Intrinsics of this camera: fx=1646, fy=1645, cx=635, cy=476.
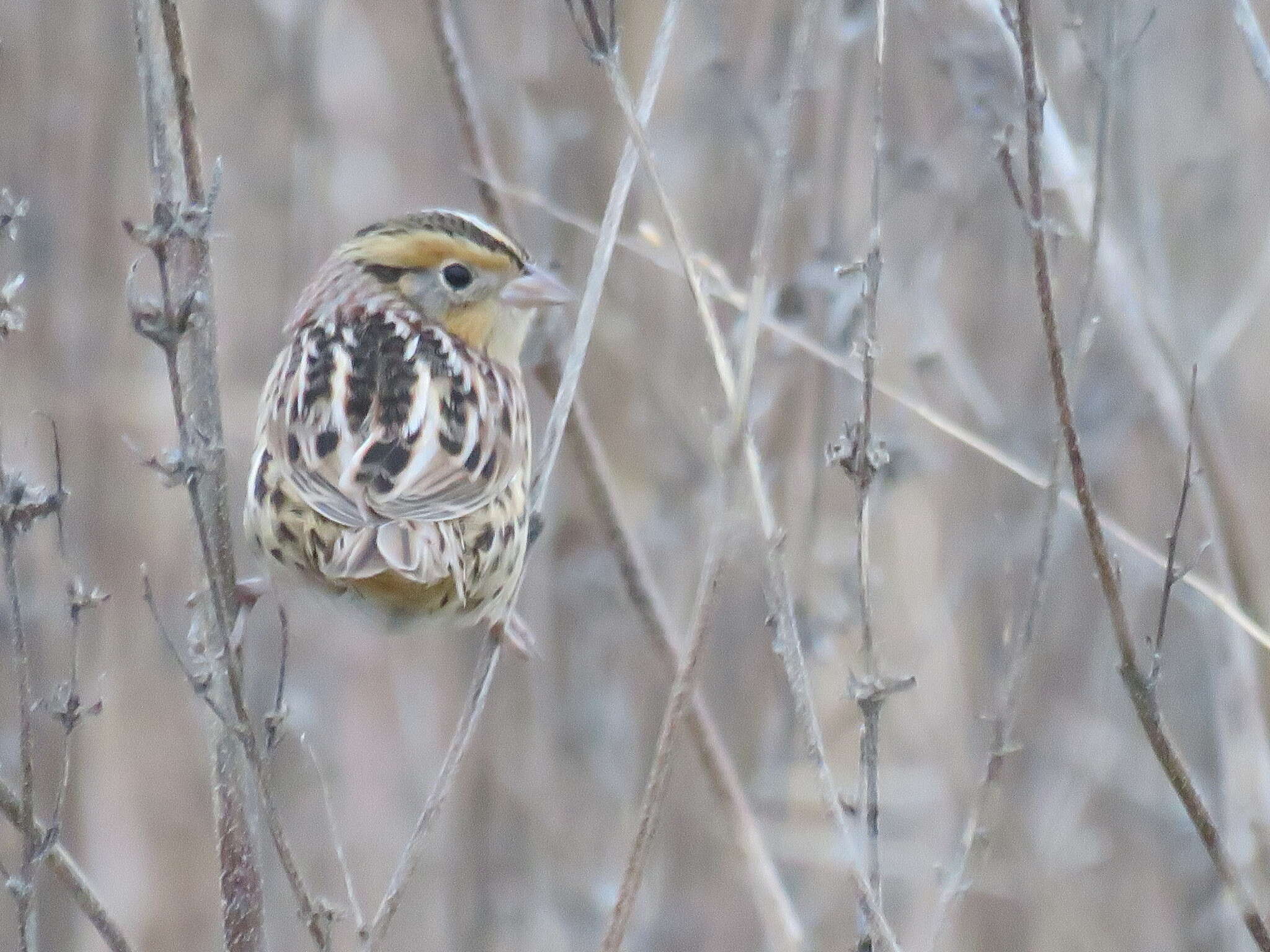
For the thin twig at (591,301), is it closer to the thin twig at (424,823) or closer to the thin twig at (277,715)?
the thin twig at (424,823)

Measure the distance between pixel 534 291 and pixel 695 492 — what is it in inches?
43.6

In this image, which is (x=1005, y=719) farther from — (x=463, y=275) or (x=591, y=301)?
(x=463, y=275)

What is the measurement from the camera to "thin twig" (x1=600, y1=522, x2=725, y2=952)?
2010mm

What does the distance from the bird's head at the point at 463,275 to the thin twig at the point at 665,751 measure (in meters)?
1.27

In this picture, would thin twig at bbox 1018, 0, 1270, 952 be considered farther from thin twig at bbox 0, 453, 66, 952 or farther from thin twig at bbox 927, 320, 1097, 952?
thin twig at bbox 0, 453, 66, 952

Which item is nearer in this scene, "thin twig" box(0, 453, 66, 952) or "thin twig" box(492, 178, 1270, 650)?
"thin twig" box(0, 453, 66, 952)

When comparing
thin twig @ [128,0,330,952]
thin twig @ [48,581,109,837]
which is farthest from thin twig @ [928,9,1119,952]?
thin twig @ [48,581,109,837]

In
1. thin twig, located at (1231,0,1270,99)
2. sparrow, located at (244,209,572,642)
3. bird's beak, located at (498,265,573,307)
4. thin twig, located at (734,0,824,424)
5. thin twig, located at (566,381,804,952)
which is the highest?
thin twig, located at (1231,0,1270,99)

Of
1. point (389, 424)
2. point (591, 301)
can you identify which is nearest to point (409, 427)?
point (389, 424)

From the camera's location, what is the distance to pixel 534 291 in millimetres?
3191

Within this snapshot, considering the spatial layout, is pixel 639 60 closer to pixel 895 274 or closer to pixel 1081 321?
pixel 895 274

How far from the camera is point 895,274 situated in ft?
13.6

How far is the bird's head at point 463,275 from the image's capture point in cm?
320

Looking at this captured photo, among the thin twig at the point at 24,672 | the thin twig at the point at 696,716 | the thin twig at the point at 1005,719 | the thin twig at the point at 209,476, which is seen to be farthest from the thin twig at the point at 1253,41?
the thin twig at the point at 24,672
